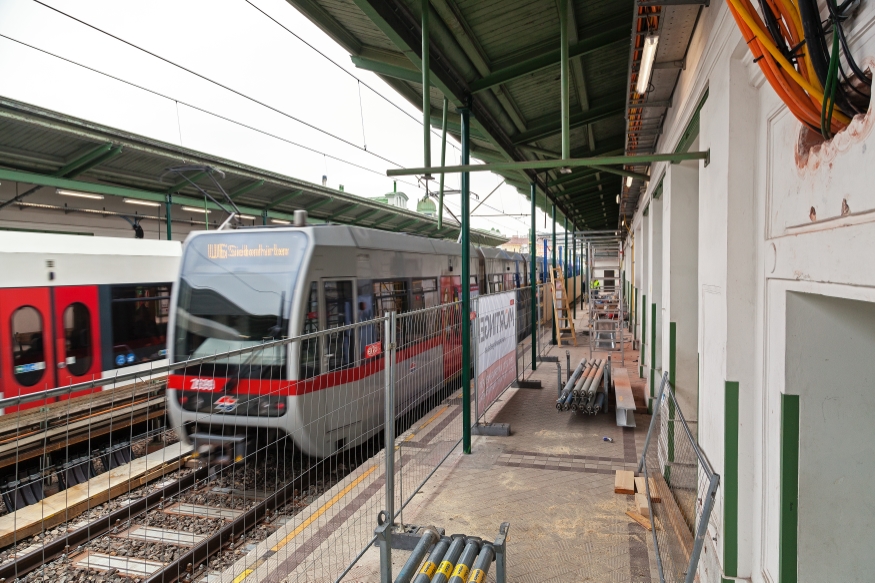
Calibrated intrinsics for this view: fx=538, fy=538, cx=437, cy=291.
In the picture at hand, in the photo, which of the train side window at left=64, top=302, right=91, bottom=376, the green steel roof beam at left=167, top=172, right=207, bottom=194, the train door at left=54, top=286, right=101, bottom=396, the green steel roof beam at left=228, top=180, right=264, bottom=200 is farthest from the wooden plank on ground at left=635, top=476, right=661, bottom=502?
the green steel roof beam at left=228, top=180, right=264, bottom=200

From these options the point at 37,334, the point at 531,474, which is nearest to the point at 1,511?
the point at 37,334

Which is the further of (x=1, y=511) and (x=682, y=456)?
(x=1, y=511)

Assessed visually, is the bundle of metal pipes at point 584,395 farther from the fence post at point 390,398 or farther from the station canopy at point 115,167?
the station canopy at point 115,167

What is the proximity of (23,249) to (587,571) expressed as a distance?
8.00 meters

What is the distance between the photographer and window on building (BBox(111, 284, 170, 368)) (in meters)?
8.98

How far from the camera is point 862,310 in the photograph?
81.4 inches

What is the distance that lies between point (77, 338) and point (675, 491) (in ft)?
27.7

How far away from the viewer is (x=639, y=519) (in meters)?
4.50

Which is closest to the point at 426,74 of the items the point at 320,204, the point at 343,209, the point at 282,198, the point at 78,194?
the point at 78,194

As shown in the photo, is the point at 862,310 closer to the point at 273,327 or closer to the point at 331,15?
the point at 331,15

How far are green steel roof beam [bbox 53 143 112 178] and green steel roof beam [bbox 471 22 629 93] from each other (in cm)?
808

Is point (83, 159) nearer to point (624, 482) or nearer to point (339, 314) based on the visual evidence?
point (339, 314)

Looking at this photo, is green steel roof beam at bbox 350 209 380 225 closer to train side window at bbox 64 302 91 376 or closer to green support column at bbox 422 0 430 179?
train side window at bbox 64 302 91 376

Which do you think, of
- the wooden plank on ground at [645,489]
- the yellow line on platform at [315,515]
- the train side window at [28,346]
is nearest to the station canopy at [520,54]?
the wooden plank on ground at [645,489]
